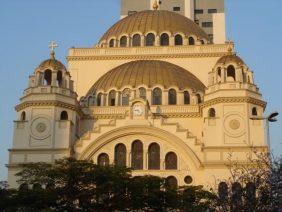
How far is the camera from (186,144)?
47.8 m

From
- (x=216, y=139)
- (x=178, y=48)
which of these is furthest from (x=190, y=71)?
(x=216, y=139)

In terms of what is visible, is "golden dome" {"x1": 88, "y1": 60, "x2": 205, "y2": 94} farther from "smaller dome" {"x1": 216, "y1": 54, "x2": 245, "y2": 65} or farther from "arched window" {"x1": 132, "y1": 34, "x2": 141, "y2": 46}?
"arched window" {"x1": 132, "y1": 34, "x2": 141, "y2": 46}

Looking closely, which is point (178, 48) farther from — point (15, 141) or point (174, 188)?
point (174, 188)

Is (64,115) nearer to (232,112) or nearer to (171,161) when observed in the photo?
(171,161)

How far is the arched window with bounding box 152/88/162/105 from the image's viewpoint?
5375 centimetres

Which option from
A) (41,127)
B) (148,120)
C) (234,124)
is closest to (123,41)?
(148,120)

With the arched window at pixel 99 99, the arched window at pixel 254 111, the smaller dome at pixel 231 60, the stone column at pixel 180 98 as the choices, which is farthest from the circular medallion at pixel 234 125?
the arched window at pixel 99 99

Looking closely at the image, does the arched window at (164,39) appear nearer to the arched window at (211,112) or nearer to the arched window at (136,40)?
the arched window at (136,40)

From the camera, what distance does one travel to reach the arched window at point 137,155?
48.2m

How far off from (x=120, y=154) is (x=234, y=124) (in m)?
9.71

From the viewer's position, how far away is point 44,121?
49.6 metres

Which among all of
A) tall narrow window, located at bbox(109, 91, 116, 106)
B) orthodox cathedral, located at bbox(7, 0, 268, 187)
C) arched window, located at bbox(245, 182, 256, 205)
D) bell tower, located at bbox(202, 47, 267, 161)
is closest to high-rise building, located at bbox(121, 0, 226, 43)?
orthodox cathedral, located at bbox(7, 0, 268, 187)

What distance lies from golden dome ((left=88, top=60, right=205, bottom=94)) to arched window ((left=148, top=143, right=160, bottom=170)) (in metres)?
7.54

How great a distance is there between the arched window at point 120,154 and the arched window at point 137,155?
0.68 m
